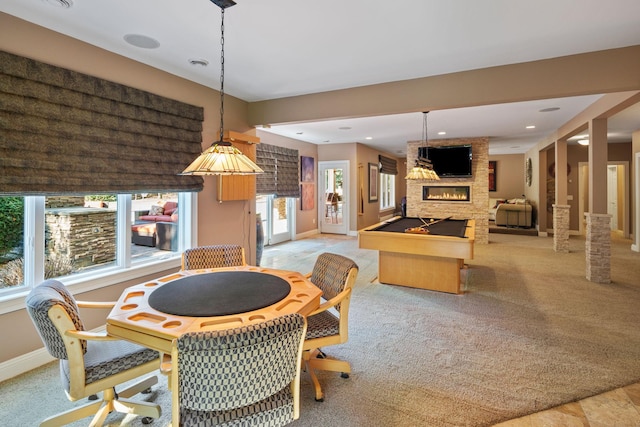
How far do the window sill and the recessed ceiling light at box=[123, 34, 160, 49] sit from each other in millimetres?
2041

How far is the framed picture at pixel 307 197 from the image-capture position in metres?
8.43

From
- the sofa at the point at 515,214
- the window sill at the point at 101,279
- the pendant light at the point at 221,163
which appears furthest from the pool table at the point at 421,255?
the sofa at the point at 515,214

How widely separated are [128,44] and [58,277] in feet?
6.78

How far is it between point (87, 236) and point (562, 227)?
7917mm

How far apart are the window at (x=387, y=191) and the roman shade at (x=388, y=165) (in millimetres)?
208

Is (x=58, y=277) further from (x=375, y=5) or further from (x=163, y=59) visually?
(x=375, y=5)

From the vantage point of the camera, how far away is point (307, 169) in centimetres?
856

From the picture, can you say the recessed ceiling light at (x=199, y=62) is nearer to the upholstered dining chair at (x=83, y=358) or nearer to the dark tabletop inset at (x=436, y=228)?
the upholstered dining chair at (x=83, y=358)

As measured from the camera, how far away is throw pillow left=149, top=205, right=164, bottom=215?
11.7 feet

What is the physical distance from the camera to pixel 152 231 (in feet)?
12.3

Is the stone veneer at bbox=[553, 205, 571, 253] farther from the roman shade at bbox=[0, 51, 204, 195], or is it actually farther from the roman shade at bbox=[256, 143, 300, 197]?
the roman shade at bbox=[0, 51, 204, 195]

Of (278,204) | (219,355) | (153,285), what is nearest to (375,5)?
(219,355)

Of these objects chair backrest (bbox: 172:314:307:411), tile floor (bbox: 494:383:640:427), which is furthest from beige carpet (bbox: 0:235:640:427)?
chair backrest (bbox: 172:314:307:411)

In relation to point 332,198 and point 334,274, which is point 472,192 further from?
point 334,274
